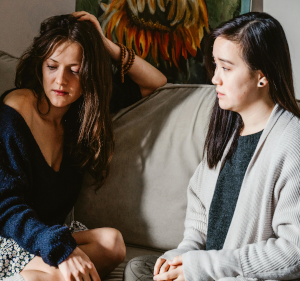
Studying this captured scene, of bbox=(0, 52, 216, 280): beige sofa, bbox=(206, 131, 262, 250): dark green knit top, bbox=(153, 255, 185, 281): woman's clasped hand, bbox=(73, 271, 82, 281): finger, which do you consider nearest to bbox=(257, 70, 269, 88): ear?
bbox=(206, 131, 262, 250): dark green knit top

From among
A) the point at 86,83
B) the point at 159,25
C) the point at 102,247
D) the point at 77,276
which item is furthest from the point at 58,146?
the point at 159,25

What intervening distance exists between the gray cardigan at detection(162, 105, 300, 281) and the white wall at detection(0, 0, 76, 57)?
1.22 meters

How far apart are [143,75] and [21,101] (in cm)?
50

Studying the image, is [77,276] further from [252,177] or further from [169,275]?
[252,177]

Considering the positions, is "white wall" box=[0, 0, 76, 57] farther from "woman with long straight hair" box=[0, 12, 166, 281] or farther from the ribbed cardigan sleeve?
the ribbed cardigan sleeve

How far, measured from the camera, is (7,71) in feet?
4.34

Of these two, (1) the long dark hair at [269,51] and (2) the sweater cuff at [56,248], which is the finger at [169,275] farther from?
(1) the long dark hair at [269,51]

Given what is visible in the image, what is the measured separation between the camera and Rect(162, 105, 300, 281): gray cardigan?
31.2 inches

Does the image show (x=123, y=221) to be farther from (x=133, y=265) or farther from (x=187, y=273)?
(x=187, y=273)

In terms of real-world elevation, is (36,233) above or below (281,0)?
below

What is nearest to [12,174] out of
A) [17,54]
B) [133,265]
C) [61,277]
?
[61,277]

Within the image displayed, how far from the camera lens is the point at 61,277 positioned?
3.10 feet

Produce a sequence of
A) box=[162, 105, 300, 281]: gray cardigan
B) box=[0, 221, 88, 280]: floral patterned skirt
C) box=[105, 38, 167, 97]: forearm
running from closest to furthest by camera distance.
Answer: box=[162, 105, 300, 281]: gray cardigan < box=[0, 221, 88, 280]: floral patterned skirt < box=[105, 38, 167, 97]: forearm

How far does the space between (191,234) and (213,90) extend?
58cm
